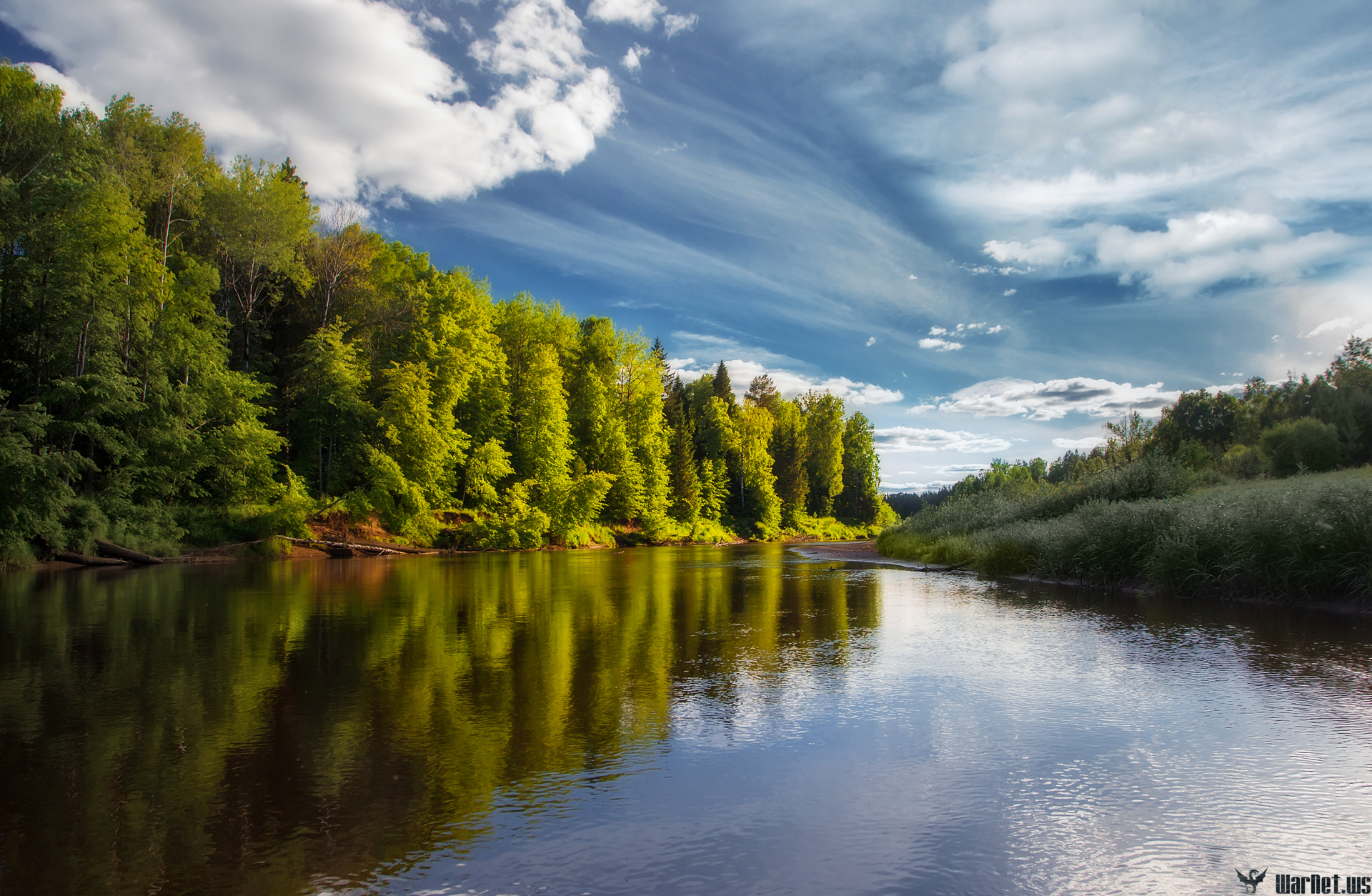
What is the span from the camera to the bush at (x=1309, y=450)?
31328mm

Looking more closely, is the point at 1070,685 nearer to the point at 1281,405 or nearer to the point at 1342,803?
the point at 1342,803

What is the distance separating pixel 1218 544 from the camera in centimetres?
1221

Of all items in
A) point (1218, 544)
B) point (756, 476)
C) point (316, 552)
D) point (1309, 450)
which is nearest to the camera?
point (1218, 544)

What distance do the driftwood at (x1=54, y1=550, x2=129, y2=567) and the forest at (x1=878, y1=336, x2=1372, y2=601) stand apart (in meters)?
26.3

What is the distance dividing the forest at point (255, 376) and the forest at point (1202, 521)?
20.9 meters

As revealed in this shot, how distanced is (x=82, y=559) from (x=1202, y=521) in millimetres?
29386

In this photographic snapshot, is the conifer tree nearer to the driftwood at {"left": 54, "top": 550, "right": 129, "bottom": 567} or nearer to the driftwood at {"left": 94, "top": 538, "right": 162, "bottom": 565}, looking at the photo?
the driftwood at {"left": 94, "top": 538, "right": 162, "bottom": 565}

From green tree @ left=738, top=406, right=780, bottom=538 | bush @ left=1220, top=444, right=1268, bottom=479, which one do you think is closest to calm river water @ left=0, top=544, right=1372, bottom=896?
Answer: bush @ left=1220, top=444, right=1268, bottom=479

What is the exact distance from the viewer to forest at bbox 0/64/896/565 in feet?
75.7

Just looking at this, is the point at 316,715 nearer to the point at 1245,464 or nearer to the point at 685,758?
the point at 685,758

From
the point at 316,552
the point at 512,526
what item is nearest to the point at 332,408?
the point at 316,552

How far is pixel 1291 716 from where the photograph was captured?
17.0 ft

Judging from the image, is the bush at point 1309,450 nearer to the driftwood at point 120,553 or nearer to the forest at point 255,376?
the forest at point 255,376

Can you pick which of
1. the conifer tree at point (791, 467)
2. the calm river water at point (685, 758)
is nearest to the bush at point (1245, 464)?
the calm river water at point (685, 758)
